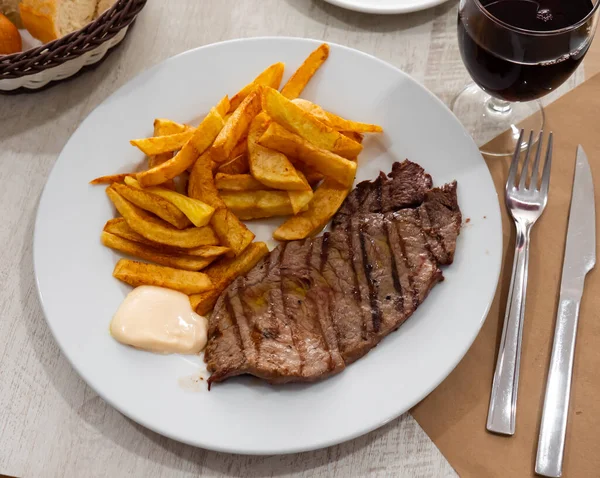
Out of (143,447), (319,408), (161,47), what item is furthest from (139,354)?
(161,47)

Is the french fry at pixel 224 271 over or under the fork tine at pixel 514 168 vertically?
under

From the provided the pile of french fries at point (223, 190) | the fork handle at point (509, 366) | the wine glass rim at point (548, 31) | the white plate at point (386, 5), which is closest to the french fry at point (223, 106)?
the pile of french fries at point (223, 190)

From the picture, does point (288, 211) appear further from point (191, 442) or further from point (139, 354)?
point (191, 442)

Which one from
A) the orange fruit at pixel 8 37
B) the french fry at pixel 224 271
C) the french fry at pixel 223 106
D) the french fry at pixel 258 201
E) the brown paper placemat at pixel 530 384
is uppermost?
the orange fruit at pixel 8 37

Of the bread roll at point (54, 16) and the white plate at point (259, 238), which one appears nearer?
the white plate at point (259, 238)

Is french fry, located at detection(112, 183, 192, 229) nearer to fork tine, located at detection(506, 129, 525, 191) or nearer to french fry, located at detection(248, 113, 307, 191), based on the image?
french fry, located at detection(248, 113, 307, 191)

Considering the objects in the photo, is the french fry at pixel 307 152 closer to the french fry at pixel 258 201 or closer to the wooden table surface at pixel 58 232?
the french fry at pixel 258 201
